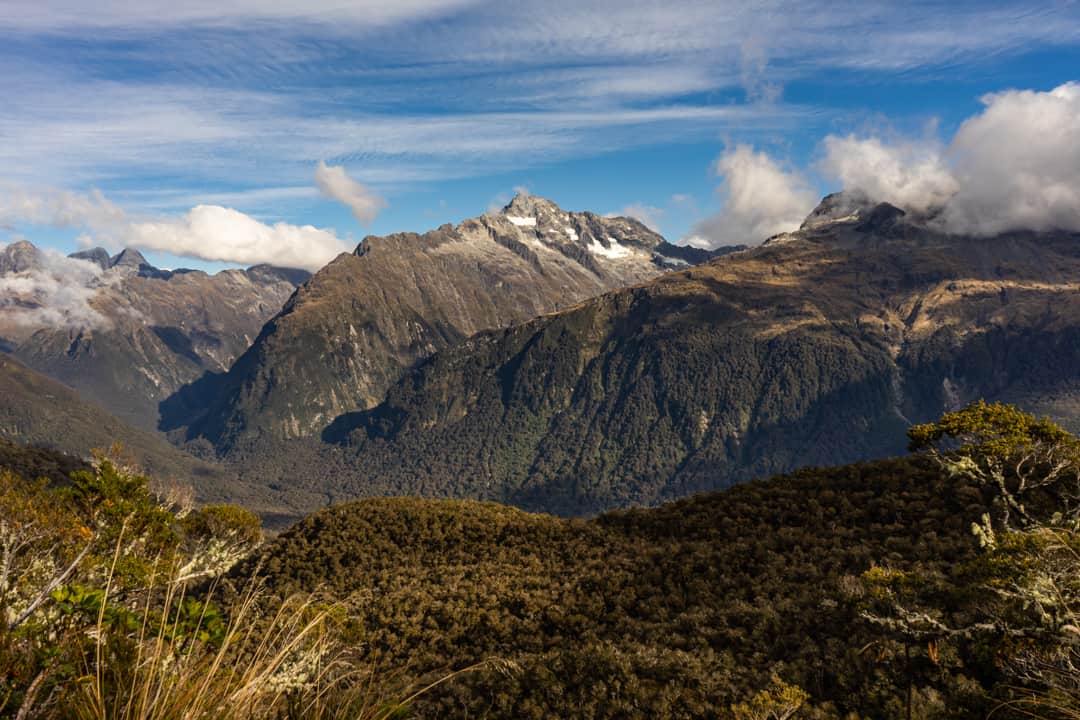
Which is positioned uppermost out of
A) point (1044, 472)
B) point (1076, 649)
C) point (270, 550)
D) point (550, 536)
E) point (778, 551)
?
point (1044, 472)

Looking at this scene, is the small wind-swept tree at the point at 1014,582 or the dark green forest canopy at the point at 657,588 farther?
the dark green forest canopy at the point at 657,588

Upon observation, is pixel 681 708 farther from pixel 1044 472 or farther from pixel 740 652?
pixel 1044 472

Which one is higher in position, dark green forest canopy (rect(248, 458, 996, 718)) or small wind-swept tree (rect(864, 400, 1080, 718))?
small wind-swept tree (rect(864, 400, 1080, 718))

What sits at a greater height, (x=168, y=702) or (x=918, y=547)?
(x=168, y=702)

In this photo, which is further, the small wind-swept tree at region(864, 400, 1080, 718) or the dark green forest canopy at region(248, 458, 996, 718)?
the dark green forest canopy at region(248, 458, 996, 718)

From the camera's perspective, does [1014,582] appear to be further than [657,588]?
No

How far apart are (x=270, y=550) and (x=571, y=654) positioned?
173 feet

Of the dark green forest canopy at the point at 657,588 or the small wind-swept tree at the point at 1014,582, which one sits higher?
the small wind-swept tree at the point at 1014,582

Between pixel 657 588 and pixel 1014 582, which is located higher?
pixel 1014 582

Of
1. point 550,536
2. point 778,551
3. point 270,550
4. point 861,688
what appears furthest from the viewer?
point 270,550

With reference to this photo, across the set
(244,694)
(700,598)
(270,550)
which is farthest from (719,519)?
(244,694)

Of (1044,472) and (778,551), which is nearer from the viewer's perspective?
(1044,472)

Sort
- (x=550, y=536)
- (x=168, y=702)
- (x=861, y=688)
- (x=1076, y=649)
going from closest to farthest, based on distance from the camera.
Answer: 1. (x=168, y=702)
2. (x=1076, y=649)
3. (x=861, y=688)
4. (x=550, y=536)

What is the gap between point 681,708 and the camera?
23891mm
